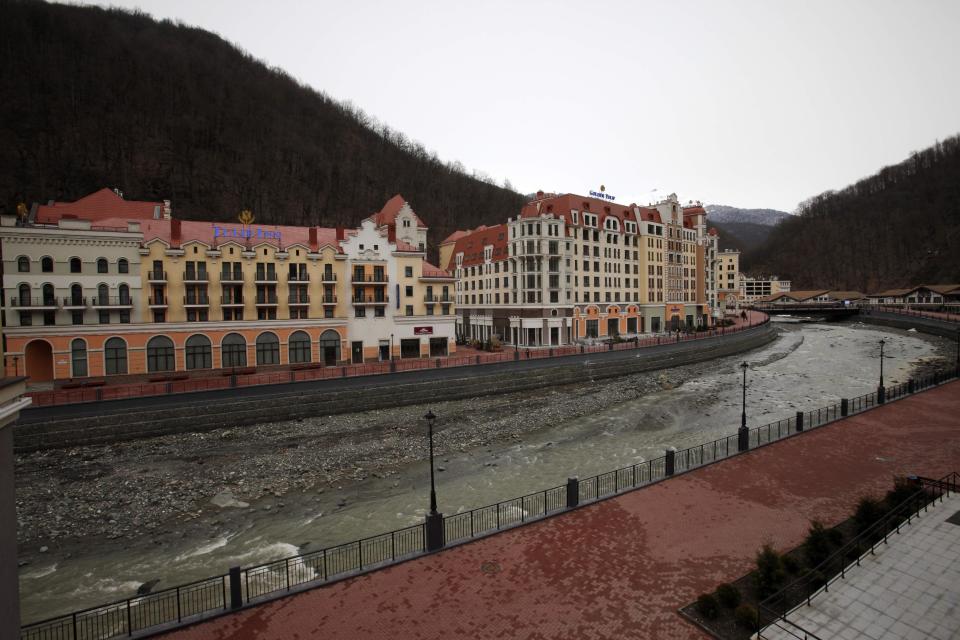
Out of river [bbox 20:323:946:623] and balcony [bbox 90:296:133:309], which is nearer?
river [bbox 20:323:946:623]

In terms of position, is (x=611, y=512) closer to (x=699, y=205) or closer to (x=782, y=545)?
(x=782, y=545)

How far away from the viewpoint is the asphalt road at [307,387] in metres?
28.7

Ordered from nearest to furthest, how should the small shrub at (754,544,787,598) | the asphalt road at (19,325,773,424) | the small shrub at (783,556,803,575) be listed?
1. the small shrub at (754,544,787,598)
2. the small shrub at (783,556,803,575)
3. the asphalt road at (19,325,773,424)

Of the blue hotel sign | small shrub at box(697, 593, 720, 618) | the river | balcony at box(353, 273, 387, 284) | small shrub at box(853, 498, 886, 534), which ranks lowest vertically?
the river

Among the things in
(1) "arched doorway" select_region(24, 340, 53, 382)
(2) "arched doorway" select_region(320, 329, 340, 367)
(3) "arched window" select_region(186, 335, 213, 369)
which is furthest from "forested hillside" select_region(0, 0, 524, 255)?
(2) "arched doorway" select_region(320, 329, 340, 367)

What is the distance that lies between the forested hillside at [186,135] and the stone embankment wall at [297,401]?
71231mm

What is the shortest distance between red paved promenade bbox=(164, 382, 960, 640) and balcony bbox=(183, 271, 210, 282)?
36155 mm

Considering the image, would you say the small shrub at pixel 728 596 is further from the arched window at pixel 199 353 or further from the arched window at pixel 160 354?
the arched window at pixel 160 354

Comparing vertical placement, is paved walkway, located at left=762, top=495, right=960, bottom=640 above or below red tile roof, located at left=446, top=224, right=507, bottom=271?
below

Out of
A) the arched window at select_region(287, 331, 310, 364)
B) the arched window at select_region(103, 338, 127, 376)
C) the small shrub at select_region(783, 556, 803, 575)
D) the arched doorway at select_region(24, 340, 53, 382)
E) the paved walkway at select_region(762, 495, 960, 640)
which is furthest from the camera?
the arched window at select_region(287, 331, 310, 364)

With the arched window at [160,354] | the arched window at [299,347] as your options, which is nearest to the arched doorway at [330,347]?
the arched window at [299,347]

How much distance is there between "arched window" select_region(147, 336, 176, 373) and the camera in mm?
38656

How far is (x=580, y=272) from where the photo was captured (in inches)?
2581

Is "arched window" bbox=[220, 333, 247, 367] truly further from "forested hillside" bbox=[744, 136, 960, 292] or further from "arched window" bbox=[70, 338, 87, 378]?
"forested hillside" bbox=[744, 136, 960, 292]
